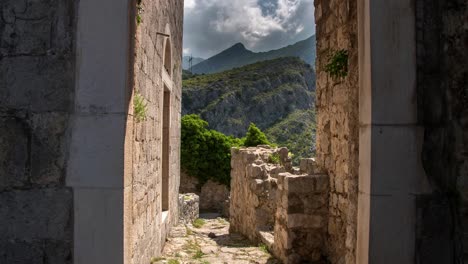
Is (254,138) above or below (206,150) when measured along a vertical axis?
above

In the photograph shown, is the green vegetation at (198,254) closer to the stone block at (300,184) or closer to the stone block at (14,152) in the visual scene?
the stone block at (300,184)

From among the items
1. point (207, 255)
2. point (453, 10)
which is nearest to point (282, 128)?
point (207, 255)

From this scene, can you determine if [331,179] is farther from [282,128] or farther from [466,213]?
[282,128]

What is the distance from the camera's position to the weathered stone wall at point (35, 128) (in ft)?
8.67

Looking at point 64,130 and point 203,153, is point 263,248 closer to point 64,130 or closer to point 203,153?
point 64,130

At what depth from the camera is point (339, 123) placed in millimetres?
4418

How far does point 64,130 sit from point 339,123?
9.12 ft

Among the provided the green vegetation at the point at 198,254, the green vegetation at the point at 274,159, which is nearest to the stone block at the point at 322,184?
the green vegetation at the point at 198,254

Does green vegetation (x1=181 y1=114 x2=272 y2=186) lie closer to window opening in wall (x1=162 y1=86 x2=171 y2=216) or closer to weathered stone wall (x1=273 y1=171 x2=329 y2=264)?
window opening in wall (x1=162 y1=86 x2=171 y2=216)

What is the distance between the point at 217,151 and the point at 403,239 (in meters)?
21.1

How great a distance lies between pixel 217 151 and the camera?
23656mm

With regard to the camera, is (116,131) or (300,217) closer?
(116,131)

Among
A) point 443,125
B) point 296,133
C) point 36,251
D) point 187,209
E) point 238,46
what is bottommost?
point 187,209

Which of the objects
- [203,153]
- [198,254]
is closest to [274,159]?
[198,254]
